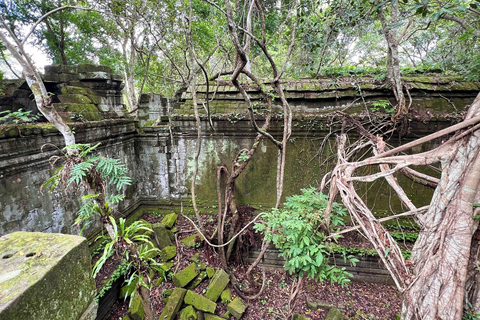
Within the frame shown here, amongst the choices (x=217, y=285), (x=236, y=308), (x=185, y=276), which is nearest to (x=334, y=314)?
(x=236, y=308)

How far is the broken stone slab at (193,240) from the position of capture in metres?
3.98

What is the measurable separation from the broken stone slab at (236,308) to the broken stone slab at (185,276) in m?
0.74

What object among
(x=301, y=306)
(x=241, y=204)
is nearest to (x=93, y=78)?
(x=241, y=204)

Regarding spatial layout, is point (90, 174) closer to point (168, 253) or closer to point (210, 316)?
point (168, 253)

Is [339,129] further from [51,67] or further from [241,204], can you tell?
[51,67]

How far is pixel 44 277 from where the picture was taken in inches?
30.7

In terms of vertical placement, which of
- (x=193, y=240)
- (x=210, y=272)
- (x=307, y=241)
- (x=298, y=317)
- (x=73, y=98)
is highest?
(x=73, y=98)

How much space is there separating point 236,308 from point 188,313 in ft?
2.29

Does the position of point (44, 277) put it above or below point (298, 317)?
above

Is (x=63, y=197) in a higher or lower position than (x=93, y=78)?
lower

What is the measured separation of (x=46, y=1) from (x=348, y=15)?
7.56 meters

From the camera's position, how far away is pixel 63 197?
3.29 meters

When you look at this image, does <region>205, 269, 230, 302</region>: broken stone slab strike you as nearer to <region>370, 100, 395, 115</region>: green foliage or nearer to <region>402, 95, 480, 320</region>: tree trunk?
<region>402, 95, 480, 320</region>: tree trunk

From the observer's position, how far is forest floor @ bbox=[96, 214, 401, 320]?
3.11m
